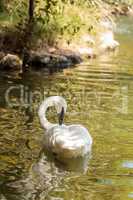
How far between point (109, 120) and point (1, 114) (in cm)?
221

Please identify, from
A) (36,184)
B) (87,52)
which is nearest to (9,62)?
(87,52)

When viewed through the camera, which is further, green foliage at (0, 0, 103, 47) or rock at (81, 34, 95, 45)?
rock at (81, 34, 95, 45)

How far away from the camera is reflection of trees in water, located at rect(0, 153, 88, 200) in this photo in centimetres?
838

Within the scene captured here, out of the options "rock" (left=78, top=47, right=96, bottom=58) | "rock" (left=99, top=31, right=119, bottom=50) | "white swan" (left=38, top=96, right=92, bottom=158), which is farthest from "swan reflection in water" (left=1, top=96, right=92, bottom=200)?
"rock" (left=99, top=31, right=119, bottom=50)

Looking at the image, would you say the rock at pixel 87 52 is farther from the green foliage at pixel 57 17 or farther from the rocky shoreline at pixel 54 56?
the green foliage at pixel 57 17

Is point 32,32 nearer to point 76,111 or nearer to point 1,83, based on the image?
point 1,83

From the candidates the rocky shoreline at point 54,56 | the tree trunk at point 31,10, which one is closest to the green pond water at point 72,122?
the rocky shoreline at point 54,56

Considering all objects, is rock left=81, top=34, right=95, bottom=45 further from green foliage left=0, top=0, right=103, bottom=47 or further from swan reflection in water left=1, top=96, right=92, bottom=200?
swan reflection in water left=1, top=96, right=92, bottom=200

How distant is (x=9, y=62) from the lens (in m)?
19.8

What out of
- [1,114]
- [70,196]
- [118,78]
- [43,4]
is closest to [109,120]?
[1,114]

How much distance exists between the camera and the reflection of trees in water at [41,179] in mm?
8375

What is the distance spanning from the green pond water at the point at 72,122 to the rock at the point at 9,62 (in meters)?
0.88

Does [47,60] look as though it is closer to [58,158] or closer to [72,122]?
[72,122]

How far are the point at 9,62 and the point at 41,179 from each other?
11.1 m
